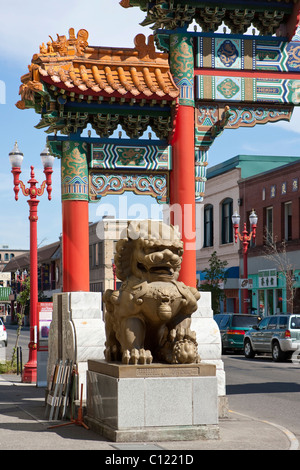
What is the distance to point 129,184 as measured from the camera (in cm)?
1329

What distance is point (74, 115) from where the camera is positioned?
42.7 feet

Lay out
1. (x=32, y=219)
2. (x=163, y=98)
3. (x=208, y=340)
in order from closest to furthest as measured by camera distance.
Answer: (x=208, y=340), (x=163, y=98), (x=32, y=219)

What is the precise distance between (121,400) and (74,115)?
19.3 feet

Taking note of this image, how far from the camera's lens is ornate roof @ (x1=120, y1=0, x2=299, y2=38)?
43.2 feet

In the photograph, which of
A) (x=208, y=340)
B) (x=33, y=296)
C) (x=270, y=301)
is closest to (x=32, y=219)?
(x=33, y=296)

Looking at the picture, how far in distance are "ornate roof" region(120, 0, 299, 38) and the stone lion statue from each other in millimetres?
5007

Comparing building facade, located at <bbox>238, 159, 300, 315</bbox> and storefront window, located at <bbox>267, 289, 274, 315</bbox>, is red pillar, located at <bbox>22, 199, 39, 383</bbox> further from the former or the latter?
storefront window, located at <bbox>267, 289, 274, 315</bbox>

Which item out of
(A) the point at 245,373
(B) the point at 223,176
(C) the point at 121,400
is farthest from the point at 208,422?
(B) the point at 223,176

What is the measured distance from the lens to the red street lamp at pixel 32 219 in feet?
62.3

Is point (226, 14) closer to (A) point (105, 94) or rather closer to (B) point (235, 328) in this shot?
(A) point (105, 94)

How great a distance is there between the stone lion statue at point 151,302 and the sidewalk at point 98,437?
1.07m

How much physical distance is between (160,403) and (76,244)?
4.58 meters

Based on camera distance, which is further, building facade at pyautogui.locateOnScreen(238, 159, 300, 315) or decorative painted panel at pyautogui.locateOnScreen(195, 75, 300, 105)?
building facade at pyautogui.locateOnScreen(238, 159, 300, 315)

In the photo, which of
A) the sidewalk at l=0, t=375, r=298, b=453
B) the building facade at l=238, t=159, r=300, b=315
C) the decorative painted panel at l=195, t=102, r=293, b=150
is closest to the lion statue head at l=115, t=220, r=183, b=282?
the sidewalk at l=0, t=375, r=298, b=453
